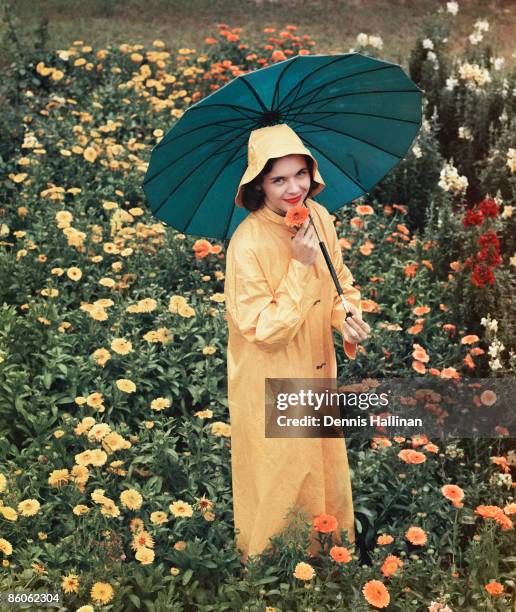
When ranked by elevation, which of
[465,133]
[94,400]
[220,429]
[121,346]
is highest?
[465,133]

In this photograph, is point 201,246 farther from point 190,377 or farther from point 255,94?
point 255,94

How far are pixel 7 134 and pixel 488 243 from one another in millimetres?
3740

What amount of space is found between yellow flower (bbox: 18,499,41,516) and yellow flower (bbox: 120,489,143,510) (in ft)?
1.02

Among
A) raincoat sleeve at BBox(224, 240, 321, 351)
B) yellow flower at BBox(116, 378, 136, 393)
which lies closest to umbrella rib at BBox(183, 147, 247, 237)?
raincoat sleeve at BBox(224, 240, 321, 351)

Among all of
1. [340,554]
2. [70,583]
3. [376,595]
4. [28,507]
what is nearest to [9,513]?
[28,507]

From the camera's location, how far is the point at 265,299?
2516 mm

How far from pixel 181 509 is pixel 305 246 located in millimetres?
1097

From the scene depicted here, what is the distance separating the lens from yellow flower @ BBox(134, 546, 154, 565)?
2752 mm

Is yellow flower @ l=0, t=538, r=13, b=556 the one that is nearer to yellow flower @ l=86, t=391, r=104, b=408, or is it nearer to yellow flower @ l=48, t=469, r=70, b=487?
yellow flower @ l=48, t=469, r=70, b=487

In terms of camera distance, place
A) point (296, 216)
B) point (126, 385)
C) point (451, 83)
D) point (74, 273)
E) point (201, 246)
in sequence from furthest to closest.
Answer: point (451, 83) → point (201, 246) → point (74, 273) → point (126, 385) → point (296, 216)

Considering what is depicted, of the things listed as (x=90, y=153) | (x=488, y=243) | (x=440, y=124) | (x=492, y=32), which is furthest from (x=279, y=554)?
(x=492, y=32)

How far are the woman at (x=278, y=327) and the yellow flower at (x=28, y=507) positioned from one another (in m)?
0.72

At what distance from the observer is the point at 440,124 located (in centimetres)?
591

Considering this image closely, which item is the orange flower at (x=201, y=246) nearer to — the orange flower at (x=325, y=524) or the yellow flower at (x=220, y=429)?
the yellow flower at (x=220, y=429)
